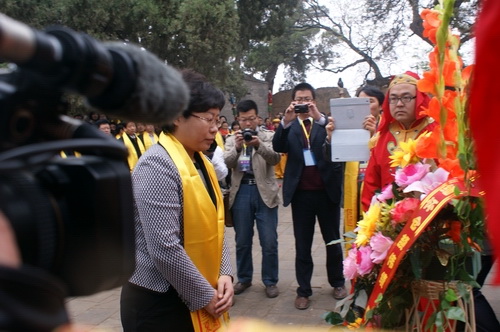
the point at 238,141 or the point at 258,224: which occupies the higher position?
the point at 238,141

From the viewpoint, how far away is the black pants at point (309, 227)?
465cm

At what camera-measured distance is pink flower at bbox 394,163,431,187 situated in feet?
8.13

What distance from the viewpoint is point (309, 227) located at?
186 inches

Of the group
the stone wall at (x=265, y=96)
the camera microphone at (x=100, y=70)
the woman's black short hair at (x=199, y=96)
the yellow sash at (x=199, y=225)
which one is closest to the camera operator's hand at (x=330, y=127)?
the woman's black short hair at (x=199, y=96)

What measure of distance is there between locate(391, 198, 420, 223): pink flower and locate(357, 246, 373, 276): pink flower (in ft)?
0.62

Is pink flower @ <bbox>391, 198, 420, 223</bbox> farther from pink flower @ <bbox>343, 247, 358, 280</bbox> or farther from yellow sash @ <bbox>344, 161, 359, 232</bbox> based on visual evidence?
yellow sash @ <bbox>344, 161, 359, 232</bbox>

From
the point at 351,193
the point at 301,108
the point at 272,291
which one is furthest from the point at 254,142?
the point at 272,291

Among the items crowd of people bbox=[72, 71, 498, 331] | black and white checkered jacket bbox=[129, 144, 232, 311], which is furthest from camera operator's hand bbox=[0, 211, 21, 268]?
black and white checkered jacket bbox=[129, 144, 232, 311]

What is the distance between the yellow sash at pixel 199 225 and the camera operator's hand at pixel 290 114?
2286 mm

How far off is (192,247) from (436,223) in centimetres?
100

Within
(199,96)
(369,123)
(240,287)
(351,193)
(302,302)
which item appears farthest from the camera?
(240,287)

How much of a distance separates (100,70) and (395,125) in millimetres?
3302

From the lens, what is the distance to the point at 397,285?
2.44 m

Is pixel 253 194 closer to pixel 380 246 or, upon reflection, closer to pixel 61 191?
pixel 380 246
